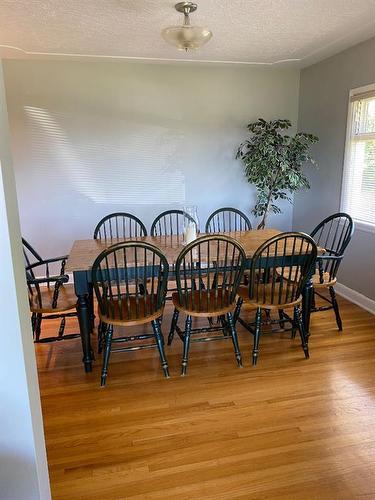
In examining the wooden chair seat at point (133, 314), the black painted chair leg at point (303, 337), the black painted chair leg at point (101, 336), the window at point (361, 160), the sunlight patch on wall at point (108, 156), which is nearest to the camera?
the wooden chair seat at point (133, 314)

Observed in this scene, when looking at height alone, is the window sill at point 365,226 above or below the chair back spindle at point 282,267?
above

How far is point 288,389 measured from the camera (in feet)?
7.73

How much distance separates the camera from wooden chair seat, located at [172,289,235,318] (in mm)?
2486

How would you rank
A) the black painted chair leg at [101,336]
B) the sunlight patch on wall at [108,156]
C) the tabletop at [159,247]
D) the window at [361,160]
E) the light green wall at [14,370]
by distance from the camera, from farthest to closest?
the sunlight patch on wall at [108,156] < the window at [361,160] < the black painted chair leg at [101,336] < the tabletop at [159,247] < the light green wall at [14,370]

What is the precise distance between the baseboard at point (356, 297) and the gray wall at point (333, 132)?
4 cm

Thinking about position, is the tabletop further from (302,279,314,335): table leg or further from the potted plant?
the potted plant

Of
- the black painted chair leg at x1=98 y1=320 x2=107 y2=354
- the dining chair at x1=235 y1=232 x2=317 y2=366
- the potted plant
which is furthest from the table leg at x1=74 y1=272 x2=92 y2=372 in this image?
the potted plant

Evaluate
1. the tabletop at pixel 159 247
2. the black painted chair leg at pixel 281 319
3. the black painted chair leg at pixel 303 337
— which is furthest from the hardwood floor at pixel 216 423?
the tabletop at pixel 159 247

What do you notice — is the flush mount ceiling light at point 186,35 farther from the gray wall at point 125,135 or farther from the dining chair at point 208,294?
the gray wall at point 125,135

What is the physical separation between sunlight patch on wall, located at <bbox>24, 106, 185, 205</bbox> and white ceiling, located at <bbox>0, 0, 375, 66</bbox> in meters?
0.68

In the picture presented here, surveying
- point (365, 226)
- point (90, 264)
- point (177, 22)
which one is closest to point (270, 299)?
point (90, 264)

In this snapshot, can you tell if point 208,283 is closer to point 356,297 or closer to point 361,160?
point 356,297

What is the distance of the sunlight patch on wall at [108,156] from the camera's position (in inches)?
159

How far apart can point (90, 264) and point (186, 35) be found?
1586 mm
